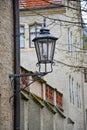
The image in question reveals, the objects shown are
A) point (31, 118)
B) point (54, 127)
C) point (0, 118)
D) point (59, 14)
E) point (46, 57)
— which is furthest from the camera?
point (59, 14)

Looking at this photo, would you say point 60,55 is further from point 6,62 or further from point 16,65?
point 6,62

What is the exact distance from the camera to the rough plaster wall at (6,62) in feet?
39.2

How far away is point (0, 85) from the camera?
1189cm

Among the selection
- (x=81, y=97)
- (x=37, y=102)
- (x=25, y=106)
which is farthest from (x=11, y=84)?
(x=81, y=97)

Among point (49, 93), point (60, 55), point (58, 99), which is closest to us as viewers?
point (49, 93)

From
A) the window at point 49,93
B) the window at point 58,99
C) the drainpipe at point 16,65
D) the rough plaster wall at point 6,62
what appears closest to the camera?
the rough plaster wall at point 6,62

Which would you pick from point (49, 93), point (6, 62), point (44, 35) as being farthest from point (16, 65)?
point (49, 93)

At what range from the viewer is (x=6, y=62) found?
1241 centimetres

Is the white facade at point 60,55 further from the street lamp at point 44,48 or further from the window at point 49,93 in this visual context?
the street lamp at point 44,48

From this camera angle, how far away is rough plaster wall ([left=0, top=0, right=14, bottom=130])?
1196cm

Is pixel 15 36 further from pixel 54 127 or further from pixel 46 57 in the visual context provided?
pixel 54 127

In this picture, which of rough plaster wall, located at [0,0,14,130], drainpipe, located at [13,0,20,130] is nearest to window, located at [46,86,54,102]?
drainpipe, located at [13,0,20,130]

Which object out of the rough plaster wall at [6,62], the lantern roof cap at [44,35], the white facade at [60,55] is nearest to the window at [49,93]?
the white facade at [60,55]

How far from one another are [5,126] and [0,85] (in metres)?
0.96
